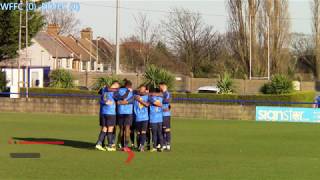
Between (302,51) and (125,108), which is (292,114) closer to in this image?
(125,108)

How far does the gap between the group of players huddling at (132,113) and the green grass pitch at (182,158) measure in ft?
2.10

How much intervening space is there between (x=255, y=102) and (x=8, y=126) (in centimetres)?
1546

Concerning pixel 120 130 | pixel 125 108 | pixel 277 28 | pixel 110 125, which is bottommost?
pixel 120 130

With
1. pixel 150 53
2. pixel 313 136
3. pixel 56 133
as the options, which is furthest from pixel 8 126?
pixel 150 53

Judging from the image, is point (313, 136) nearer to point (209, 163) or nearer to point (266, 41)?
point (209, 163)

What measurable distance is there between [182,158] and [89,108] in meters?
22.5

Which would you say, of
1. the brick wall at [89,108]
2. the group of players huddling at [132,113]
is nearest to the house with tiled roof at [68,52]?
the brick wall at [89,108]

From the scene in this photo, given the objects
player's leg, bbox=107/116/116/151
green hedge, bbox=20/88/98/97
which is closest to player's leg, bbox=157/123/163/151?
player's leg, bbox=107/116/116/151

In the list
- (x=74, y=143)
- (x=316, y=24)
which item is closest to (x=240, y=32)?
(x=316, y=24)

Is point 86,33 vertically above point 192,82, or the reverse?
point 86,33

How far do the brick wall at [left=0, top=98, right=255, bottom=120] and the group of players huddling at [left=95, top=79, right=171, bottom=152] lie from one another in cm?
1861

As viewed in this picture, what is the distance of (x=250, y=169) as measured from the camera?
13445mm

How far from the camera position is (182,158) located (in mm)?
15453

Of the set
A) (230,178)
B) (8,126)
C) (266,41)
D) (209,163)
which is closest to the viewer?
(230,178)
